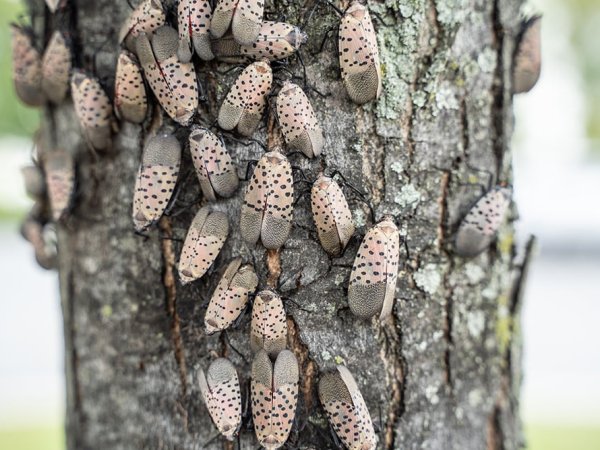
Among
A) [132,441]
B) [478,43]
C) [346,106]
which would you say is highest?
[478,43]

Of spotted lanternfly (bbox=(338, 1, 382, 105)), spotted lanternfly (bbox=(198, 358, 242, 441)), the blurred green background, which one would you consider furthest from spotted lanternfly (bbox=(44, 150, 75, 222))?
the blurred green background

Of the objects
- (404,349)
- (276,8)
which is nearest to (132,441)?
(404,349)

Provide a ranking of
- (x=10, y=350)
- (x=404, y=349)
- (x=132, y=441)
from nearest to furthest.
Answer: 1. (x=404, y=349)
2. (x=132, y=441)
3. (x=10, y=350)

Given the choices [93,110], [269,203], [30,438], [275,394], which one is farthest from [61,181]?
[30,438]

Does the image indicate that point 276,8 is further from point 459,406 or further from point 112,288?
point 459,406

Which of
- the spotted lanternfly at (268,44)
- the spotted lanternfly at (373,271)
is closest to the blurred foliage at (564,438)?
the spotted lanternfly at (373,271)

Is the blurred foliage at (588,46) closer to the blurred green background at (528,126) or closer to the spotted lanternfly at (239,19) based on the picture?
the blurred green background at (528,126)

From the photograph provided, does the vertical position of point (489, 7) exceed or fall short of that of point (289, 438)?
it exceeds it
